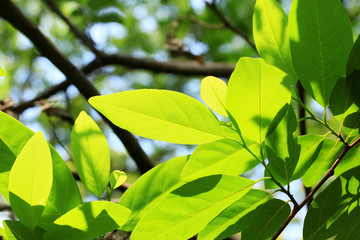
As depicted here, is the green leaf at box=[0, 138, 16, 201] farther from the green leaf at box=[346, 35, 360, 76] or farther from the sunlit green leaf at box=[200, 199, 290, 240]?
the green leaf at box=[346, 35, 360, 76]

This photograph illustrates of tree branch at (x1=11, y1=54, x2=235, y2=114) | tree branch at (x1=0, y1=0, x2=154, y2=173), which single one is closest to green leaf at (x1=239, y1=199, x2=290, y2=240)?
tree branch at (x1=0, y1=0, x2=154, y2=173)

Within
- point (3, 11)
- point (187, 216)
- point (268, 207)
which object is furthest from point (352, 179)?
point (3, 11)

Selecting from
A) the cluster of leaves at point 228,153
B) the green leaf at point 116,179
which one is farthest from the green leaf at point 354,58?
the green leaf at point 116,179

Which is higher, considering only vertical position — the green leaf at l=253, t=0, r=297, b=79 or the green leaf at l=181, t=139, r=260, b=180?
the green leaf at l=253, t=0, r=297, b=79

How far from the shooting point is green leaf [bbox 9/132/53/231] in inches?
16.0

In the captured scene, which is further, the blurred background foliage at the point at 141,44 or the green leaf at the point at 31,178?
the blurred background foliage at the point at 141,44

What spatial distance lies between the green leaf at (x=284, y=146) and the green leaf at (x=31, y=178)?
0.27m

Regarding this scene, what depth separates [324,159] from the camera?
1.73 feet

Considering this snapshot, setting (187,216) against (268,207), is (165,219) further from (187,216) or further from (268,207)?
(268,207)

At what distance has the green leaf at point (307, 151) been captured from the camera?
1.67 feet

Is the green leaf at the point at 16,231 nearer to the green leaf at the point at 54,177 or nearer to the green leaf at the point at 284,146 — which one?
the green leaf at the point at 54,177

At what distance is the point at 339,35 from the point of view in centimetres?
46

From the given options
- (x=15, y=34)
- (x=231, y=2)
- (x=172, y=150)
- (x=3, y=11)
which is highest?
(x=15, y=34)

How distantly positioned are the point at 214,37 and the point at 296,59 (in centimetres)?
256
